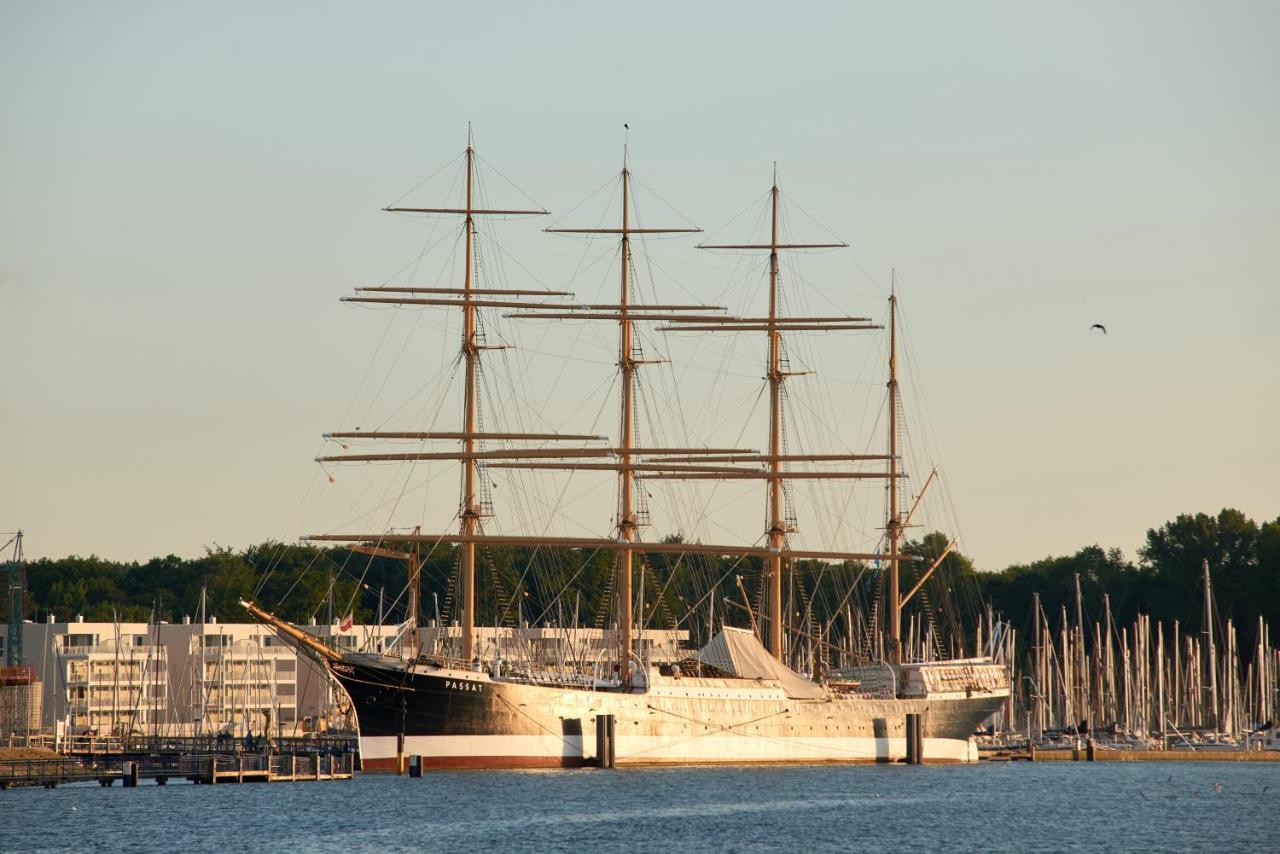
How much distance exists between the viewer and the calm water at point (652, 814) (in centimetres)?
6338

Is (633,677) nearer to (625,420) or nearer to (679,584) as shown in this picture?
(625,420)

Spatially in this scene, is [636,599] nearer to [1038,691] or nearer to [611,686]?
[1038,691]

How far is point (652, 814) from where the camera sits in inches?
2793

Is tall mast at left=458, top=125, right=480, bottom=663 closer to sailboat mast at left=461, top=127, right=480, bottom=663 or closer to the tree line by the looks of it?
sailboat mast at left=461, top=127, right=480, bottom=663

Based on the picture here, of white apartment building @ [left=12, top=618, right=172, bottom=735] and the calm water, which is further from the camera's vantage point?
white apartment building @ [left=12, top=618, right=172, bottom=735]

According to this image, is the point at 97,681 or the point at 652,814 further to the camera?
the point at 97,681

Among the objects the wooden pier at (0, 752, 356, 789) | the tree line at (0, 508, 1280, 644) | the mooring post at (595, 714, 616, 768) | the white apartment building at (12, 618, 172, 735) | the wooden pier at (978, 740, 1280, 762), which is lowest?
the wooden pier at (978, 740, 1280, 762)

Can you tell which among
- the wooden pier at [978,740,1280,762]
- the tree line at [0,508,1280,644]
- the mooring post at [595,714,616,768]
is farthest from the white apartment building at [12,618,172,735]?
the wooden pier at [978,740,1280,762]

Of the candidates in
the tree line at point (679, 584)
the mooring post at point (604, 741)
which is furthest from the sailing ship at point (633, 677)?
the tree line at point (679, 584)

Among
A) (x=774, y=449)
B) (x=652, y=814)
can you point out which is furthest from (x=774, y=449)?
(x=652, y=814)

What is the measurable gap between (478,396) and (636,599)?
199 feet

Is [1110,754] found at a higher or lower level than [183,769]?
lower

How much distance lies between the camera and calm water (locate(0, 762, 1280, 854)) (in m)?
63.4

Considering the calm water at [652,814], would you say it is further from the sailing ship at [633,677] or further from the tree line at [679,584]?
the tree line at [679,584]
